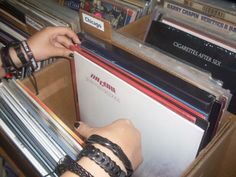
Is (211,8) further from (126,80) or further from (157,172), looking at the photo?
(157,172)

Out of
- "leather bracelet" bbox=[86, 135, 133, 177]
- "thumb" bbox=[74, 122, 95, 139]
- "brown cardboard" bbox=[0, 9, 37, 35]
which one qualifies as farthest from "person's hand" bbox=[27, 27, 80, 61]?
"leather bracelet" bbox=[86, 135, 133, 177]

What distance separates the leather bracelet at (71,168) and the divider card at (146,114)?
23cm

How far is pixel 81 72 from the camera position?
792mm

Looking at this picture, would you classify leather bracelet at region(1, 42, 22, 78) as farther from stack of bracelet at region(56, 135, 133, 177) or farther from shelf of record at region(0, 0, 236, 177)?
stack of bracelet at region(56, 135, 133, 177)

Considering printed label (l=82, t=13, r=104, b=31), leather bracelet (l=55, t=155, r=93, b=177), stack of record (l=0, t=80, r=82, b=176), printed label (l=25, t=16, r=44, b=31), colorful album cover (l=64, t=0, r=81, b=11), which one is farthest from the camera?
colorful album cover (l=64, t=0, r=81, b=11)

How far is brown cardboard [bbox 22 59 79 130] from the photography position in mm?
800

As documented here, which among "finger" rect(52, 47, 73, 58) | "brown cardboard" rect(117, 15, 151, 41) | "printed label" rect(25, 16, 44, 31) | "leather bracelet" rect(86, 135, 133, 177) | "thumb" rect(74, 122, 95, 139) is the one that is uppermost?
"brown cardboard" rect(117, 15, 151, 41)

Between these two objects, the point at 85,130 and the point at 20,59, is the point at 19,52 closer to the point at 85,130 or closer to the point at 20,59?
the point at 20,59

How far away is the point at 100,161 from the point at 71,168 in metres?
0.05

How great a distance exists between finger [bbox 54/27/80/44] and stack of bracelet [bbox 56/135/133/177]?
0.34m

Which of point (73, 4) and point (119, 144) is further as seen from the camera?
point (73, 4)

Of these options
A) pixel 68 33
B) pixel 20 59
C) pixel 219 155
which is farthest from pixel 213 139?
pixel 20 59

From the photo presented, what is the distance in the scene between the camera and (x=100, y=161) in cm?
46

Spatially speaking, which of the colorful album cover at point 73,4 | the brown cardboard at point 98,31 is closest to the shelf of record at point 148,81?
the brown cardboard at point 98,31
